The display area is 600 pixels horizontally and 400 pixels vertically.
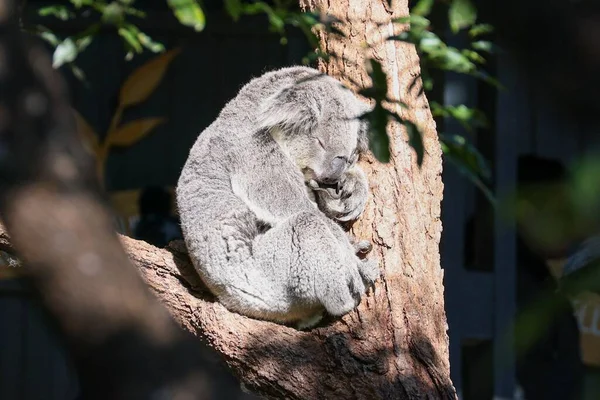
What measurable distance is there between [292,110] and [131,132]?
2.59m

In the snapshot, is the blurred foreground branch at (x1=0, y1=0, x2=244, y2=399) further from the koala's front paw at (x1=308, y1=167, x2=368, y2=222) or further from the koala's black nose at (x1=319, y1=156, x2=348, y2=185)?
the koala's black nose at (x1=319, y1=156, x2=348, y2=185)

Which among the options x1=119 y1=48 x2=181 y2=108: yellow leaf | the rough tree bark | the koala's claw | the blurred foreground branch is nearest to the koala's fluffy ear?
the rough tree bark

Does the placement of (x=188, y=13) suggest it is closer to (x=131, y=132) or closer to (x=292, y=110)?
(x=292, y=110)

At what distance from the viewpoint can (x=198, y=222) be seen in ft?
9.42

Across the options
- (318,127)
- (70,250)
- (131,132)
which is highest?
(70,250)

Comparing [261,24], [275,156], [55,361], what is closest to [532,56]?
[275,156]

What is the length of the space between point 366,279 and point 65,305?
201cm

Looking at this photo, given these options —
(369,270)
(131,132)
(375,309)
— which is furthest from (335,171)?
(131,132)

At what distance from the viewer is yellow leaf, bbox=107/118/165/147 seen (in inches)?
208

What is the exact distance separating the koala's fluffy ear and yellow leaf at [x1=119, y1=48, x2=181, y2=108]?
244 cm

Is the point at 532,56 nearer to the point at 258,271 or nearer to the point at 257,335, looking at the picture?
the point at 257,335

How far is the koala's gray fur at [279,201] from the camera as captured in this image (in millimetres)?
2711

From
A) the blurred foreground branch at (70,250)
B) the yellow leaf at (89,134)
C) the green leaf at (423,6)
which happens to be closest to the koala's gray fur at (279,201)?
the green leaf at (423,6)

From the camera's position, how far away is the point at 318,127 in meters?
3.08
